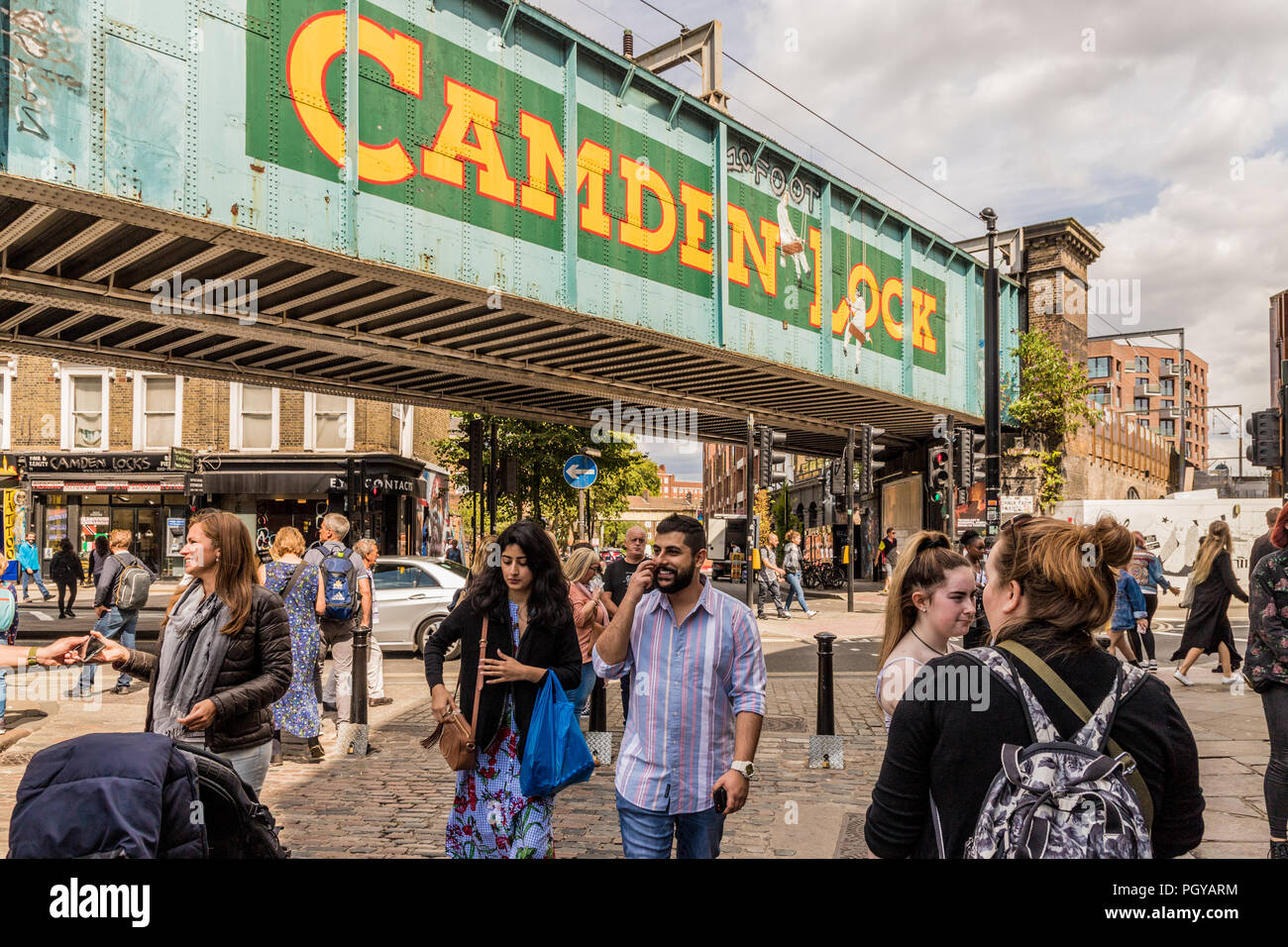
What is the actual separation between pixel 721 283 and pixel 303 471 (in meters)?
19.5

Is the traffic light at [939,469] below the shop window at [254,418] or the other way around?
below

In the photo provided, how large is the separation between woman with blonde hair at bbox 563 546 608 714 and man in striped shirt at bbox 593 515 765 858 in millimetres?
2461

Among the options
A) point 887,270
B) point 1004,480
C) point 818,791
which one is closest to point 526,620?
point 818,791

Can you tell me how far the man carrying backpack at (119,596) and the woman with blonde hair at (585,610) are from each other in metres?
5.54

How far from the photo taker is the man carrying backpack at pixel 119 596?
10250mm

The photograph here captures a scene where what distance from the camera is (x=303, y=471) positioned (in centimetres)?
3158

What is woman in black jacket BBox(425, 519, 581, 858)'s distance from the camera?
363 centimetres

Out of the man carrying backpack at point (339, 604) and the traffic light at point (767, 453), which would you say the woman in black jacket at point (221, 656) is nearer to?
the man carrying backpack at point (339, 604)

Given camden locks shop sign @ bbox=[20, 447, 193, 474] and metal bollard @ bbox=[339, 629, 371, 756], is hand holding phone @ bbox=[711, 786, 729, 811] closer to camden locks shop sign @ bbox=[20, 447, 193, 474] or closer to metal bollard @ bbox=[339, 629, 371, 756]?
metal bollard @ bbox=[339, 629, 371, 756]

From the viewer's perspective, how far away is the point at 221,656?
3.86 m

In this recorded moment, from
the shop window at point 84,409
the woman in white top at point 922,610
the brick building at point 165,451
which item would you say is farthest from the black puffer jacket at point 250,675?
the shop window at point 84,409

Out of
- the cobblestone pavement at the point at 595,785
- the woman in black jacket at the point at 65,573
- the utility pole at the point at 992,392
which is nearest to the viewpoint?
the cobblestone pavement at the point at 595,785

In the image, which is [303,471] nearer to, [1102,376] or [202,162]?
[202,162]
